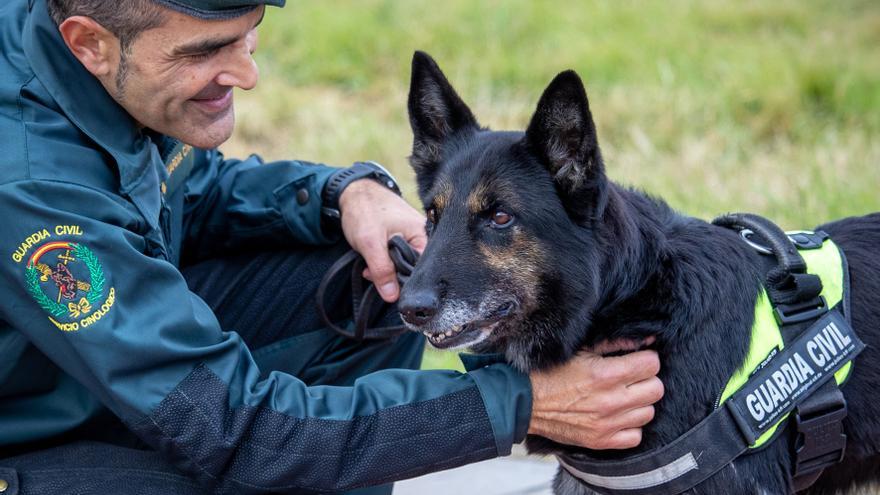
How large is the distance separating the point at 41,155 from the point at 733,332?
1677 millimetres

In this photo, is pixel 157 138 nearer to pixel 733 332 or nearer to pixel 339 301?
pixel 339 301

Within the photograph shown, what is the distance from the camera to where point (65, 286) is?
2.19 metres

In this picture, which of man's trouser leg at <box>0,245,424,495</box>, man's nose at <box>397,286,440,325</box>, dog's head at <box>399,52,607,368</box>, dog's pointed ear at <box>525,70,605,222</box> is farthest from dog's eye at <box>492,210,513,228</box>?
man's trouser leg at <box>0,245,424,495</box>

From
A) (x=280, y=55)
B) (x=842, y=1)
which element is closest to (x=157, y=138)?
(x=280, y=55)

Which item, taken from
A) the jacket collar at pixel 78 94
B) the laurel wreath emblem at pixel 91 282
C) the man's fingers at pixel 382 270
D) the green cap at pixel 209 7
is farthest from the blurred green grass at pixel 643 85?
the laurel wreath emblem at pixel 91 282

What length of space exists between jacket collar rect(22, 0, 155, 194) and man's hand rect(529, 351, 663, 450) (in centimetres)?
114

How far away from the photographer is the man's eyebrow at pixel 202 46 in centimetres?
246

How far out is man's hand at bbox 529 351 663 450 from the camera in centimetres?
240

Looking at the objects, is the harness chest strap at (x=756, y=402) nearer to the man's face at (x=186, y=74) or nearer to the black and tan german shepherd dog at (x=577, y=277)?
the black and tan german shepherd dog at (x=577, y=277)

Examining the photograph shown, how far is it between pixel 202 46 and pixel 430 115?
640 mm

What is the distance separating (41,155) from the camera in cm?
226

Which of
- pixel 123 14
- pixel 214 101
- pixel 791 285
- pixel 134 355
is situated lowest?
pixel 134 355

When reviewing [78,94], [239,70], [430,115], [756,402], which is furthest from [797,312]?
[78,94]

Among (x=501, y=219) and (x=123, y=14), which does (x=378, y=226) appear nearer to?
(x=501, y=219)
